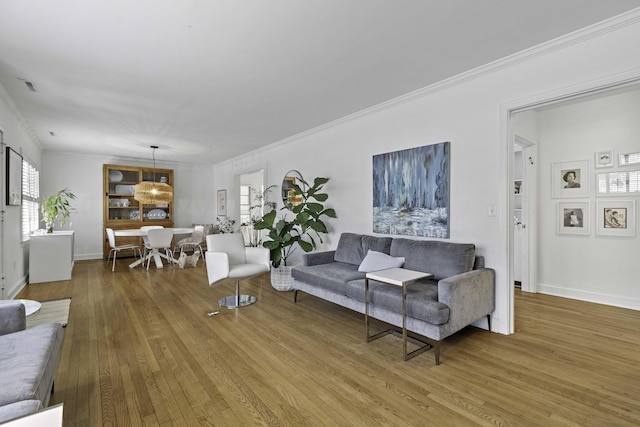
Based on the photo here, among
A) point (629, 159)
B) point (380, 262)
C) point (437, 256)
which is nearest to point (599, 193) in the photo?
point (629, 159)

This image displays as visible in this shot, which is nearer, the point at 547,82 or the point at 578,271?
the point at 547,82

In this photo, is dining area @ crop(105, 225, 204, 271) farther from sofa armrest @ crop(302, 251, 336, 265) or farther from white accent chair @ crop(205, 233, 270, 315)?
sofa armrest @ crop(302, 251, 336, 265)

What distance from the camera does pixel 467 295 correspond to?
259cm

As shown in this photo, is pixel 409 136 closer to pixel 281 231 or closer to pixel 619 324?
pixel 281 231

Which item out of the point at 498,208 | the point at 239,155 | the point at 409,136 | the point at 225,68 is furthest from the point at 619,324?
the point at 239,155

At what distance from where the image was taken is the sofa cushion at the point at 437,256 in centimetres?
290

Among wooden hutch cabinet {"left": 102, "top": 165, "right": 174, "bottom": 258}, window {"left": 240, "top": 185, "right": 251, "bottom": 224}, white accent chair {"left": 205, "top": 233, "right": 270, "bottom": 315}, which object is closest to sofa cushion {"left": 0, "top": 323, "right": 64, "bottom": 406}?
white accent chair {"left": 205, "top": 233, "right": 270, "bottom": 315}

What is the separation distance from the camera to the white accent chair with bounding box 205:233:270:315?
11.8 ft

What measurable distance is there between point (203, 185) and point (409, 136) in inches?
283

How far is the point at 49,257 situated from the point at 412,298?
230 inches

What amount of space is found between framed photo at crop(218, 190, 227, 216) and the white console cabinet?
384 cm

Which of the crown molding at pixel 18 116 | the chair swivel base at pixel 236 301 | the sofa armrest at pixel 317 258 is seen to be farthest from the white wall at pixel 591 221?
the crown molding at pixel 18 116

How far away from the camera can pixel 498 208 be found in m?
2.94

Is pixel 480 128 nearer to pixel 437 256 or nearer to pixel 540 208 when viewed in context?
pixel 437 256
